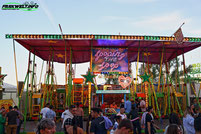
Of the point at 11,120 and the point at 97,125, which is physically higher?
the point at 97,125

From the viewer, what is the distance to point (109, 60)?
1620 centimetres

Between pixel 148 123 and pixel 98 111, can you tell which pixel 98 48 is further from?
pixel 98 111

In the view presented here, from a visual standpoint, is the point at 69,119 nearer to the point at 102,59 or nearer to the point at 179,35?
the point at 179,35

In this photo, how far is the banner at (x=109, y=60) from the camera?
52.5 feet

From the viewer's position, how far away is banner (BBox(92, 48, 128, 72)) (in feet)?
52.5

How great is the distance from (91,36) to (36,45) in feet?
17.3

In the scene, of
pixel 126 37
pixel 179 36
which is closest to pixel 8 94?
pixel 126 37

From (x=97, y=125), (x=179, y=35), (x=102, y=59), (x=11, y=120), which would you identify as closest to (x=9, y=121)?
(x=11, y=120)

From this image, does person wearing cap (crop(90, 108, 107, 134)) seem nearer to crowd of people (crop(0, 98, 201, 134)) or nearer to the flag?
crowd of people (crop(0, 98, 201, 134))

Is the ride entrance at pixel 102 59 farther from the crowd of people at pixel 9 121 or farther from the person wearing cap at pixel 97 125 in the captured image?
the person wearing cap at pixel 97 125

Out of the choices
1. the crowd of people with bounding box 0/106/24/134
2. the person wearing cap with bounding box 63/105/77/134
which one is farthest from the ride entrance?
the person wearing cap with bounding box 63/105/77/134

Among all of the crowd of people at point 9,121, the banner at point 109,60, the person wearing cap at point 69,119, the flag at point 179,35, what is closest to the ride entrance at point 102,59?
the banner at point 109,60

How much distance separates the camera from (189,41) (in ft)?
46.6

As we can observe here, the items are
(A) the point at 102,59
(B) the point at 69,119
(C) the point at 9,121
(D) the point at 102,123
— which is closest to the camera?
(B) the point at 69,119
